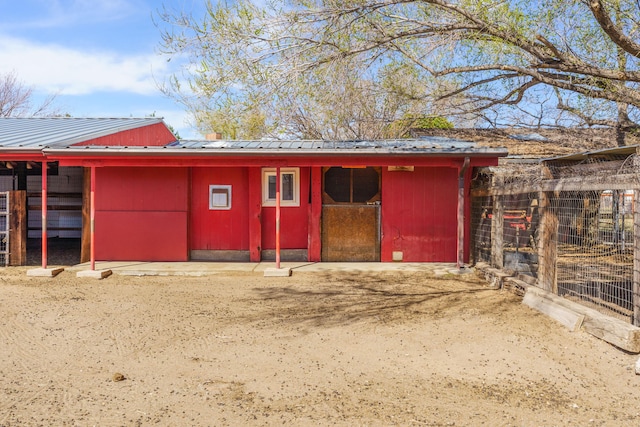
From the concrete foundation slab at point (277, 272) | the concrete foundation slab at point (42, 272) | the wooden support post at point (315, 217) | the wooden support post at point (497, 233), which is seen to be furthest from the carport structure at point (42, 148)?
the wooden support post at point (497, 233)

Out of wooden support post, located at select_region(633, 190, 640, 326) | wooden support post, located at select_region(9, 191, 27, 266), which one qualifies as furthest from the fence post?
wooden support post, located at select_region(9, 191, 27, 266)

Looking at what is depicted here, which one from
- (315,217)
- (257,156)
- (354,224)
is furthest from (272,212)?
(257,156)

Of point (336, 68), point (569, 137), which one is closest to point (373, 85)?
point (336, 68)

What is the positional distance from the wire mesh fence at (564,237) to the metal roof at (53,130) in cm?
764

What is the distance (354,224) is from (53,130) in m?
7.35

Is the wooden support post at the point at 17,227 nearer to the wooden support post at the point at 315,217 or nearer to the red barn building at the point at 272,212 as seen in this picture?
the red barn building at the point at 272,212

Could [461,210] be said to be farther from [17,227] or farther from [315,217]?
[17,227]

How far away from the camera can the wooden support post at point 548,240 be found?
629cm

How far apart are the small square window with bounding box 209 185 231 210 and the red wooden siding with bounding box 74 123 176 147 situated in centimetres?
236

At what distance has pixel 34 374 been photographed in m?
4.10

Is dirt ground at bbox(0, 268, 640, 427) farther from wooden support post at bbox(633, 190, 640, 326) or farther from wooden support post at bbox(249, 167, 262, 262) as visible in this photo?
wooden support post at bbox(249, 167, 262, 262)

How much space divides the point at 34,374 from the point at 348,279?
5.35 metres

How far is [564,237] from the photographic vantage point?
27.1 ft

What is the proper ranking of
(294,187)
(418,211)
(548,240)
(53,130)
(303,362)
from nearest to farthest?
(303,362) → (548,240) → (418,211) → (294,187) → (53,130)
